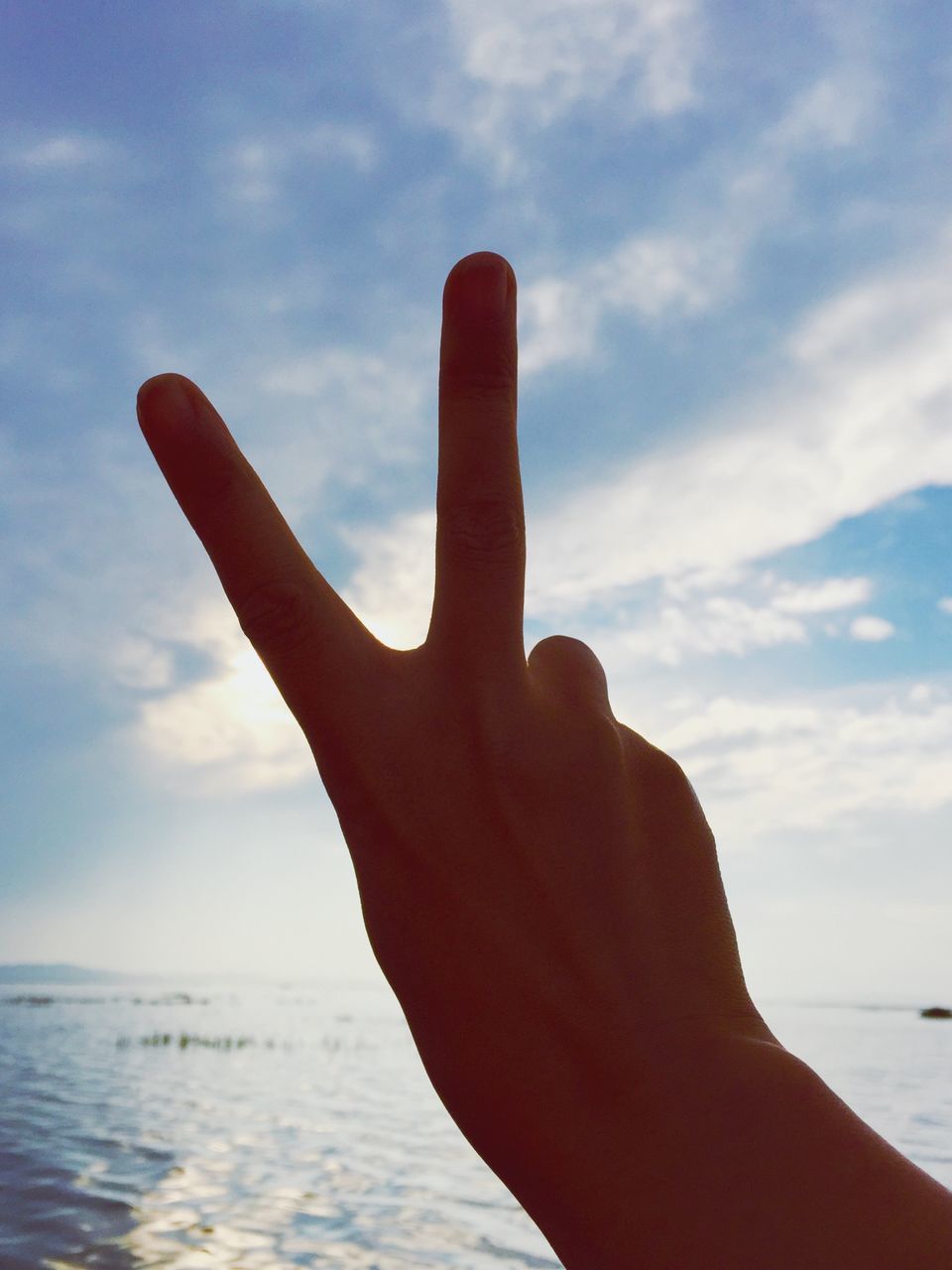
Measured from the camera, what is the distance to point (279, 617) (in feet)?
5.20

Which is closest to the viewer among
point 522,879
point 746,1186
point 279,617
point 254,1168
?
point 746,1186

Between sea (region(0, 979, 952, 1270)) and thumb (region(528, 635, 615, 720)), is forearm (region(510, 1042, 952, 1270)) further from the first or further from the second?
sea (region(0, 979, 952, 1270))

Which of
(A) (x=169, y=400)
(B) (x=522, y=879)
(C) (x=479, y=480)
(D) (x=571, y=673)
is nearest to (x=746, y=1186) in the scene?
(B) (x=522, y=879)

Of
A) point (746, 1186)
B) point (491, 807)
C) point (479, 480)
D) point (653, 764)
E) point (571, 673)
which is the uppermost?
point (479, 480)

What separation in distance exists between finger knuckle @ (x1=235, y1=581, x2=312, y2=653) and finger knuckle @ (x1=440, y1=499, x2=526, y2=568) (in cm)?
27

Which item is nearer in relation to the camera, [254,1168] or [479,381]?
[479,381]

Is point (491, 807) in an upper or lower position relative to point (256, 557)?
lower

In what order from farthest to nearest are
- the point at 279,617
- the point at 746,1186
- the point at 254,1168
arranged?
the point at 254,1168 < the point at 279,617 < the point at 746,1186

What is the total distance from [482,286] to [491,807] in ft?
2.80

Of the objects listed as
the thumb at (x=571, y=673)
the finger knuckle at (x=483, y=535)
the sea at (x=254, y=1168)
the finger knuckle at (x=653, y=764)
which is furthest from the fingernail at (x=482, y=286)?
the sea at (x=254, y=1168)

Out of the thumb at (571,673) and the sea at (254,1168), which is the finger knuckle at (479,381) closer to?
the thumb at (571,673)

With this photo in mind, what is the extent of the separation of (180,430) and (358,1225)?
10.4 m

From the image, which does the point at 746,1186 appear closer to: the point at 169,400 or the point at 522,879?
the point at 522,879

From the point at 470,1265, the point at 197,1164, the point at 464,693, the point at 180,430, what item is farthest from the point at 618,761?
the point at 197,1164
